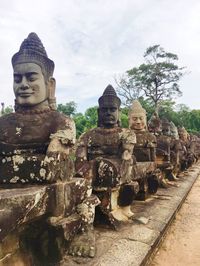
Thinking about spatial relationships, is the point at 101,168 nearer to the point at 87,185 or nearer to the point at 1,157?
the point at 87,185

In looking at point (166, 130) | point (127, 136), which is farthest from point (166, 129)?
point (127, 136)

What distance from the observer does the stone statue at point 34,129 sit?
265 cm

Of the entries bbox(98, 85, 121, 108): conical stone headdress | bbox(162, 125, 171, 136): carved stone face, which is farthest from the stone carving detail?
bbox(162, 125, 171, 136): carved stone face

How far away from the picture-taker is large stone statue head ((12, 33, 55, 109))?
3.04 metres

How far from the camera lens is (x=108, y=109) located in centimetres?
456

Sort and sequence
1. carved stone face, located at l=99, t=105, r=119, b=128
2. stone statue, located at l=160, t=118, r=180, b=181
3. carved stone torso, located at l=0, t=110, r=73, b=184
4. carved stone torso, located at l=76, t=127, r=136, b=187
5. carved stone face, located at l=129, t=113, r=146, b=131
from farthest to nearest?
stone statue, located at l=160, t=118, r=180, b=181
carved stone face, located at l=129, t=113, r=146, b=131
carved stone face, located at l=99, t=105, r=119, b=128
carved stone torso, located at l=76, t=127, r=136, b=187
carved stone torso, located at l=0, t=110, r=73, b=184

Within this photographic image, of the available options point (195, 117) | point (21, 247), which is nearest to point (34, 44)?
point (21, 247)

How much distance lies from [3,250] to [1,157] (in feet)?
2.57

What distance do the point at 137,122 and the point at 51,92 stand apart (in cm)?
352

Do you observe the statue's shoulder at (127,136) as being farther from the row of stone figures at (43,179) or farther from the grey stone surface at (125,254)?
the grey stone surface at (125,254)

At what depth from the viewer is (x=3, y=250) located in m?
2.38

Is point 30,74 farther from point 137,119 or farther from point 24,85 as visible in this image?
point 137,119

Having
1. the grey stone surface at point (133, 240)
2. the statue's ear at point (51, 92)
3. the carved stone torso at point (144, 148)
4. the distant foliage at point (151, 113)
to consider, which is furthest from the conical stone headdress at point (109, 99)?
the distant foliage at point (151, 113)

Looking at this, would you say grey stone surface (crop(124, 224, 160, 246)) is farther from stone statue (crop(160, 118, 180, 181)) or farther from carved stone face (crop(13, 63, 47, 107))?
stone statue (crop(160, 118, 180, 181))
